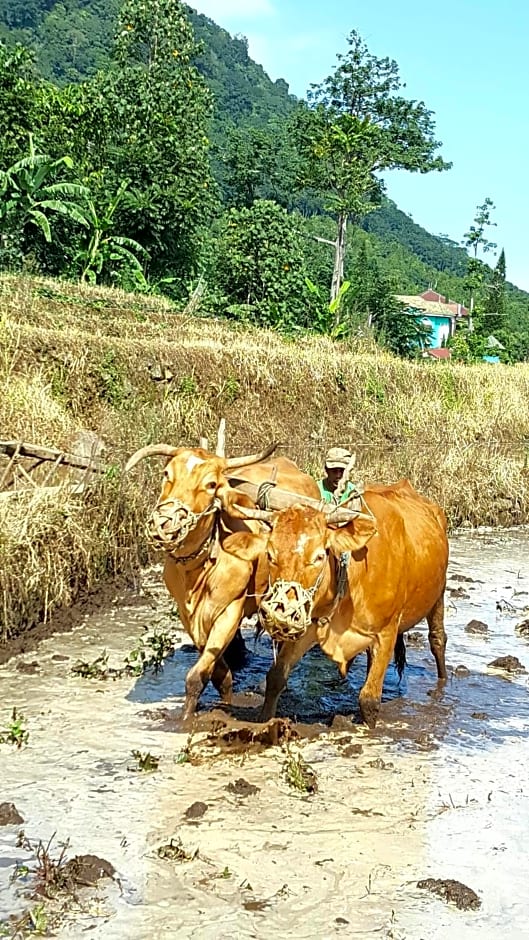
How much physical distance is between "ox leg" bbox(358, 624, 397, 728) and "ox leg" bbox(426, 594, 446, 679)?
108 cm

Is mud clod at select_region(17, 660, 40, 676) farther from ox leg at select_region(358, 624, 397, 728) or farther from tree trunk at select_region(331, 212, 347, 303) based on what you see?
tree trunk at select_region(331, 212, 347, 303)

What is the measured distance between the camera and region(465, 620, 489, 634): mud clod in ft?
31.9

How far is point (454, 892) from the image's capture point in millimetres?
4781

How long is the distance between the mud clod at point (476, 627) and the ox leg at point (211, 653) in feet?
12.0

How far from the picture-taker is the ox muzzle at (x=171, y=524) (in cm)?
604

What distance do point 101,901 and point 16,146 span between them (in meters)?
23.1

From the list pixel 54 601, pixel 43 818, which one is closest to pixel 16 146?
pixel 54 601

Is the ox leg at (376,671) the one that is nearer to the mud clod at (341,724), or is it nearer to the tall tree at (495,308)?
the mud clod at (341,724)

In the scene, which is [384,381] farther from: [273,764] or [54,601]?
[273,764]

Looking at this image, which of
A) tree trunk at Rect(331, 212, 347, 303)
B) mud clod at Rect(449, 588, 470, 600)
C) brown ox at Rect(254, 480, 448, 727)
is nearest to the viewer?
brown ox at Rect(254, 480, 448, 727)

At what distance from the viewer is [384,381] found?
19281mm

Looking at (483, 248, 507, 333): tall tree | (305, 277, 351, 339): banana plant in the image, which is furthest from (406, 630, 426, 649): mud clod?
(483, 248, 507, 333): tall tree

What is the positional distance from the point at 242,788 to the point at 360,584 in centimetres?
141

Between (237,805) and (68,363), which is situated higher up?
(68,363)
